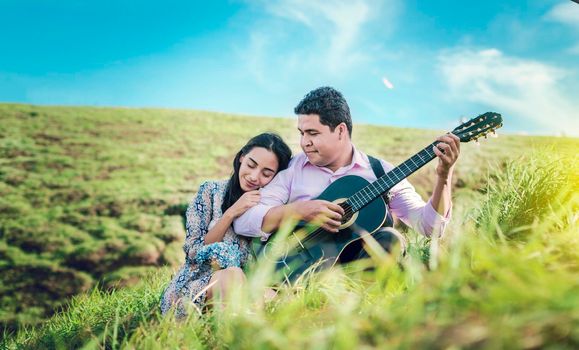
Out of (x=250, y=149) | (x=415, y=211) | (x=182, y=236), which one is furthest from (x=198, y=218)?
(x=182, y=236)

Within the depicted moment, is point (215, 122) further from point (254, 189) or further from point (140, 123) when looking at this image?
point (254, 189)

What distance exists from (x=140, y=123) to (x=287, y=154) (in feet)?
61.1

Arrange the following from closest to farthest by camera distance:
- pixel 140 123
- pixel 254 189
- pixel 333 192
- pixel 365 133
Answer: pixel 333 192
pixel 254 189
pixel 365 133
pixel 140 123

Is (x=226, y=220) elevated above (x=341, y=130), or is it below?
below

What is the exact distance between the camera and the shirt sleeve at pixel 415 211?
372 cm

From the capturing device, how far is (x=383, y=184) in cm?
363

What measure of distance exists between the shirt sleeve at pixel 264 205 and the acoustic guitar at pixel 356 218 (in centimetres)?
14

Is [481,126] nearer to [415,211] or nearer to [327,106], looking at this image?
[415,211]

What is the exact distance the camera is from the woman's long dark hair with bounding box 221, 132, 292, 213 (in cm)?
403

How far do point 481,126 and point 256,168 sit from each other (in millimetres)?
1833

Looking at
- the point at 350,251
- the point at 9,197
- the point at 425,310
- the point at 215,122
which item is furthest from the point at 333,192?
the point at 215,122

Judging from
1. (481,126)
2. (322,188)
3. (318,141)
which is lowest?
(322,188)

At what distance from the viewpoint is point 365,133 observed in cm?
1992

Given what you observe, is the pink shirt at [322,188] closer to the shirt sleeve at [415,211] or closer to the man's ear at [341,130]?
the shirt sleeve at [415,211]
